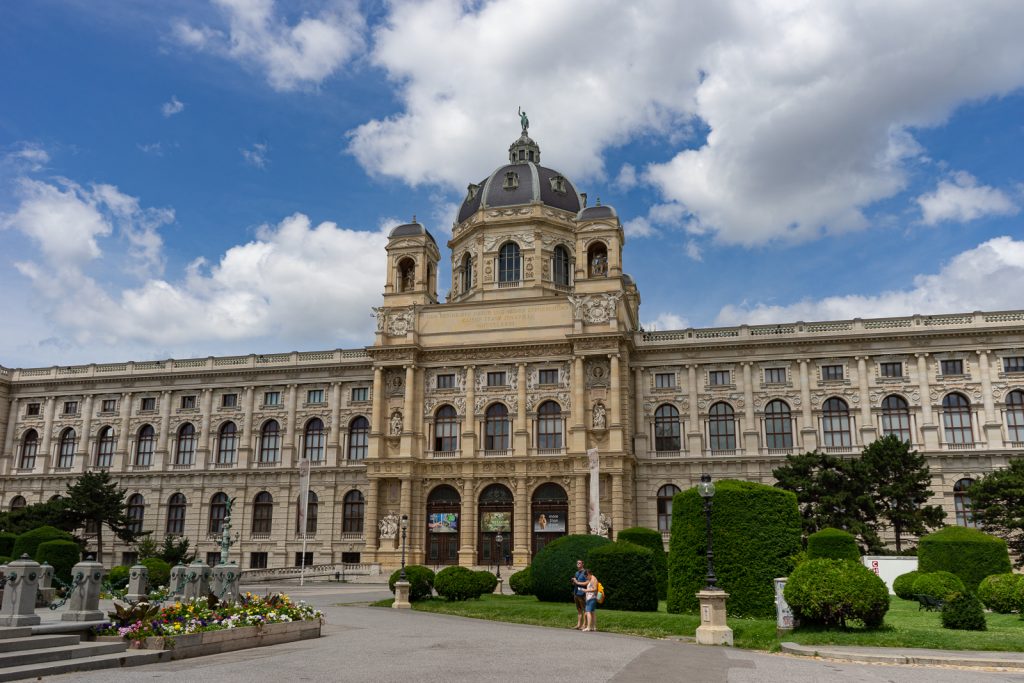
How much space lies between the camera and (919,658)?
1811cm

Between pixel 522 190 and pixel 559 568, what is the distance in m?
44.2

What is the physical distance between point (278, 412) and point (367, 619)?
134 feet

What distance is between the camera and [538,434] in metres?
Result: 58.2

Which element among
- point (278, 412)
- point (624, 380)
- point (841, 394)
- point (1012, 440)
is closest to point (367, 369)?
point (278, 412)

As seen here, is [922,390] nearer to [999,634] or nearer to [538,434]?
[538,434]

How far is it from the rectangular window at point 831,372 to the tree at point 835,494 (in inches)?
383

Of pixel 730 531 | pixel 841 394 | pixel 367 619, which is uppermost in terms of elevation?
pixel 841 394

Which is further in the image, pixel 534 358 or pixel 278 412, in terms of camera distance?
pixel 278 412

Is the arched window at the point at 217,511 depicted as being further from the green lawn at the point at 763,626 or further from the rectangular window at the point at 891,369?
the rectangular window at the point at 891,369

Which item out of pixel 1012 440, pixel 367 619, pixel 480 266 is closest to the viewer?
pixel 367 619

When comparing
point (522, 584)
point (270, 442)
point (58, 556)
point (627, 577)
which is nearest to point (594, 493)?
point (522, 584)

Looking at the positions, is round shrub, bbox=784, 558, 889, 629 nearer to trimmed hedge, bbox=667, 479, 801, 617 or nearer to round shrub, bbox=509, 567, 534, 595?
trimmed hedge, bbox=667, 479, 801, 617

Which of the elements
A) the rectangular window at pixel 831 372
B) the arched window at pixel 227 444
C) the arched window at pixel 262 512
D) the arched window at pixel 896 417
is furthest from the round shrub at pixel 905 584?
the arched window at pixel 227 444

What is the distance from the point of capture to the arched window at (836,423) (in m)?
55.7
